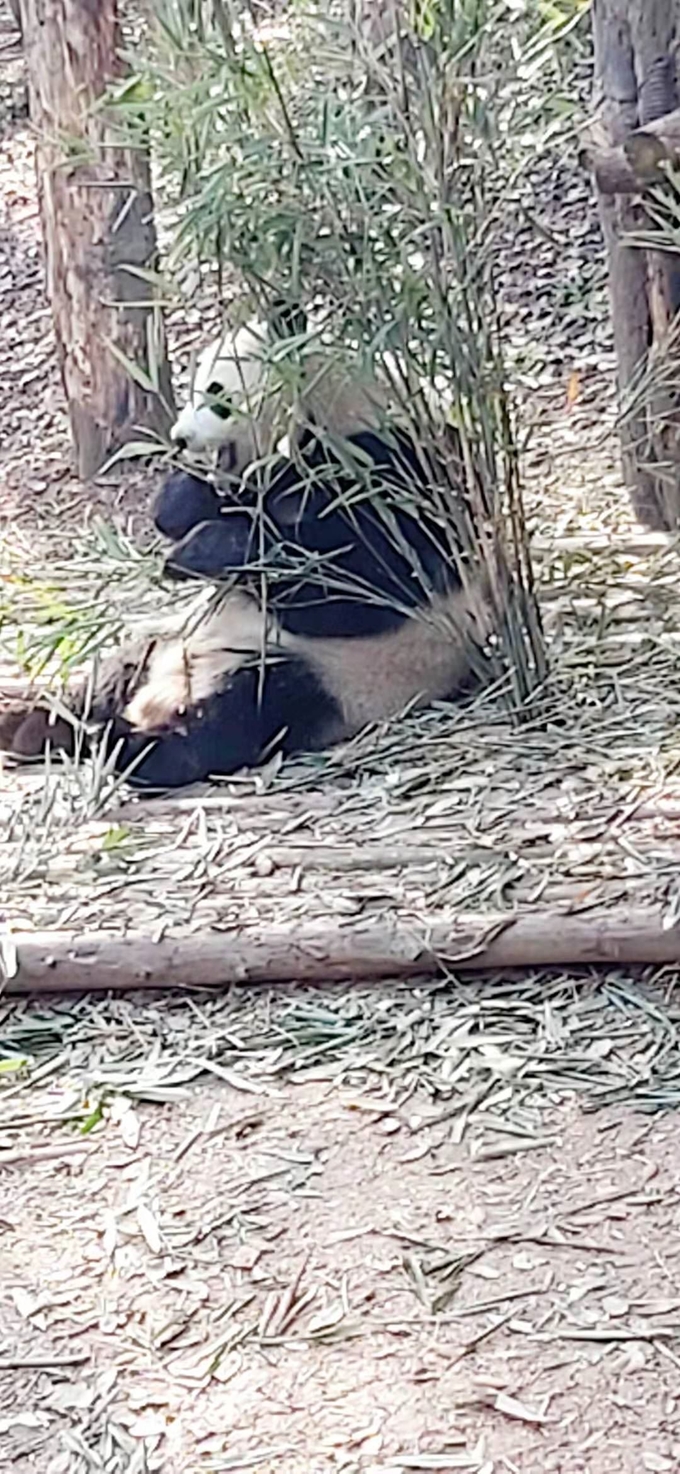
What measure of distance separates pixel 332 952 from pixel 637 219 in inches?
90.2

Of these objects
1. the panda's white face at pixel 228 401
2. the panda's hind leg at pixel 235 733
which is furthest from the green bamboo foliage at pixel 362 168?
the panda's hind leg at pixel 235 733

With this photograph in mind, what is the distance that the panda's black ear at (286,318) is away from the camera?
3.13 metres

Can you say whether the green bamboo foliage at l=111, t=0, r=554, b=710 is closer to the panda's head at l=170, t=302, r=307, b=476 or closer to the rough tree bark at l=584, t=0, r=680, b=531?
the panda's head at l=170, t=302, r=307, b=476

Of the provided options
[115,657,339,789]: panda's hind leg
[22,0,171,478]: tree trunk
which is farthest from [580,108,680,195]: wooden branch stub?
[22,0,171,478]: tree trunk

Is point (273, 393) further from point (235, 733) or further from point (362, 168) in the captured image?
point (235, 733)

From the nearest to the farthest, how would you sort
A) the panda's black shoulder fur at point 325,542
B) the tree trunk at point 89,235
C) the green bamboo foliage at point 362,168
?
the green bamboo foliage at point 362,168 < the panda's black shoulder fur at point 325,542 < the tree trunk at point 89,235

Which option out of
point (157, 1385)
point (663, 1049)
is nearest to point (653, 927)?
point (663, 1049)

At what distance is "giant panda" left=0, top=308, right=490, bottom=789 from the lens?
343 centimetres

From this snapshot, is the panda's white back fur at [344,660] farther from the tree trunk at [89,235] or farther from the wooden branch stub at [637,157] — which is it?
the tree trunk at [89,235]

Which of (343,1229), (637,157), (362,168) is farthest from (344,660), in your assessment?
(343,1229)

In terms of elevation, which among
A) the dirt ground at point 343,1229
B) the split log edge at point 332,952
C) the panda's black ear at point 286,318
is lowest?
the dirt ground at point 343,1229

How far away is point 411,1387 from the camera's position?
74.0 inches

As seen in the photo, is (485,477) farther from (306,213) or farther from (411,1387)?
(411,1387)

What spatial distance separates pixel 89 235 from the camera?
16.4 ft
